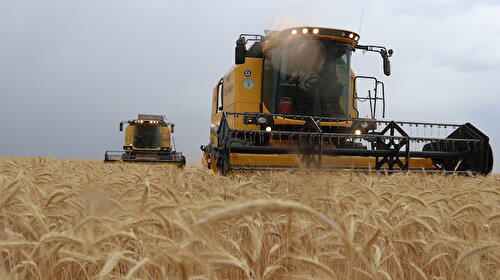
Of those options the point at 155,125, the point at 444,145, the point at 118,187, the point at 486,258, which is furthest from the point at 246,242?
the point at 155,125

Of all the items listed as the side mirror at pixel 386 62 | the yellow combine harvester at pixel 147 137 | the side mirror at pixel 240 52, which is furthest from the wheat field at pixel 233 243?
the yellow combine harvester at pixel 147 137

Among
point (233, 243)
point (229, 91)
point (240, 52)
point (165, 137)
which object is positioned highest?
point (240, 52)

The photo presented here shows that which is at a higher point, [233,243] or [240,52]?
[240,52]

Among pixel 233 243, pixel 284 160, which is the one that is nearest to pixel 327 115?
pixel 284 160

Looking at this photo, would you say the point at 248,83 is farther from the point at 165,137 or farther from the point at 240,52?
the point at 165,137

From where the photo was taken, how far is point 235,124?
737 centimetres

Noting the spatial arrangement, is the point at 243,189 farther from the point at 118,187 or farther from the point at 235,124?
the point at 235,124

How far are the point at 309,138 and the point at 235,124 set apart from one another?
177 centimetres

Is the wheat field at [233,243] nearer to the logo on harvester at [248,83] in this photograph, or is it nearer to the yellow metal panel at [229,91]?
the logo on harvester at [248,83]

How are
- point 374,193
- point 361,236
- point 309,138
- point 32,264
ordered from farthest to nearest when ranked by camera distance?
point 309,138, point 374,193, point 361,236, point 32,264

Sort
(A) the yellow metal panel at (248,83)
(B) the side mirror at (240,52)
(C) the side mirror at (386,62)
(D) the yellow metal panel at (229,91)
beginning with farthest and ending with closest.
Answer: (D) the yellow metal panel at (229,91), (A) the yellow metal panel at (248,83), (C) the side mirror at (386,62), (B) the side mirror at (240,52)

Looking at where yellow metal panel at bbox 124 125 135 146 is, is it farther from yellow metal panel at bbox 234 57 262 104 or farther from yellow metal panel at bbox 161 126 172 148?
yellow metal panel at bbox 234 57 262 104

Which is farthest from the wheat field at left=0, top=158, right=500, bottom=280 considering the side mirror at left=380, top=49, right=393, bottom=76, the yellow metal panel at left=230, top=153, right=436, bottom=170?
the side mirror at left=380, top=49, right=393, bottom=76

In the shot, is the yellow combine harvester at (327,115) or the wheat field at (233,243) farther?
the yellow combine harvester at (327,115)
